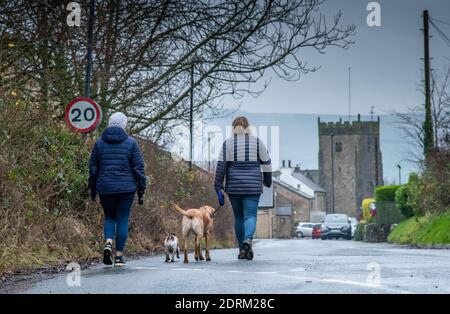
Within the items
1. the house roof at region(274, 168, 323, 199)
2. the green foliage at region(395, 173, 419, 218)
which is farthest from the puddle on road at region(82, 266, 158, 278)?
the house roof at region(274, 168, 323, 199)

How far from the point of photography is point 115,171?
12.9m

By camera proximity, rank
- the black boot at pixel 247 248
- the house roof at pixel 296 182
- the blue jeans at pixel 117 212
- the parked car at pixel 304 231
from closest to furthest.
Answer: the blue jeans at pixel 117 212 → the black boot at pixel 247 248 → the parked car at pixel 304 231 → the house roof at pixel 296 182

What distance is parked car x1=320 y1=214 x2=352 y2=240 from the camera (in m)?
68.2

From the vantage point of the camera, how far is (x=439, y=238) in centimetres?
2516

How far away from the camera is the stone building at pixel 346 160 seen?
522 ft

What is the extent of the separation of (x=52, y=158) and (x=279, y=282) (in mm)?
7363

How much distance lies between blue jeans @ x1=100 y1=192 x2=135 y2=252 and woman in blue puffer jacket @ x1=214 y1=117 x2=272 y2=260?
1767mm

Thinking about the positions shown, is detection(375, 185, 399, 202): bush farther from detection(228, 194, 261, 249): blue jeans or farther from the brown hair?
the brown hair

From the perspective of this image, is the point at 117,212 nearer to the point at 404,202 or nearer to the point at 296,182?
the point at 404,202

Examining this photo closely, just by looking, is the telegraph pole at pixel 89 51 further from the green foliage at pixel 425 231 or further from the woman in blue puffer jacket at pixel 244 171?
the green foliage at pixel 425 231

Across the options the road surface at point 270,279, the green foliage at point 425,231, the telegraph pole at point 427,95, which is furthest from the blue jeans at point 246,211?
the telegraph pole at point 427,95

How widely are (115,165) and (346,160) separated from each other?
149309 mm

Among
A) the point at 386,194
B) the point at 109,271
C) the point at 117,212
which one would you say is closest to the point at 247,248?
the point at 117,212

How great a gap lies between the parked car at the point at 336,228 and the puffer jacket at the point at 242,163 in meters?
54.1
